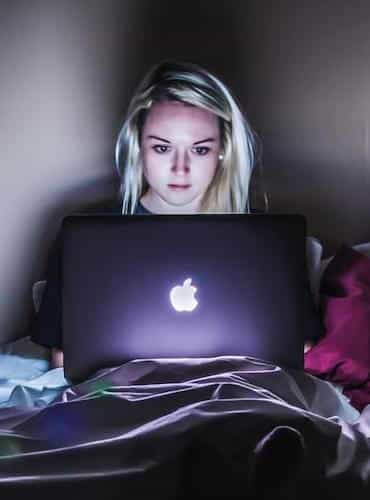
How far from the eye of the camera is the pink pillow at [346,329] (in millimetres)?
1842

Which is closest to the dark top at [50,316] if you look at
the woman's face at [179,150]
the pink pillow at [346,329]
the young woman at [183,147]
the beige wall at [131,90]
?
the young woman at [183,147]

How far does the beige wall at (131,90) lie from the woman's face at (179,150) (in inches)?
4.7

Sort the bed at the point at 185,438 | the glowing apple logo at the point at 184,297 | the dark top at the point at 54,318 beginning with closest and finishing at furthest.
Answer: the bed at the point at 185,438 < the glowing apple logo at the point at 184,297 < the dark top at the point at 54,318

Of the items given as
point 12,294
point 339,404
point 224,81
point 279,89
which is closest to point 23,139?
point 12,294

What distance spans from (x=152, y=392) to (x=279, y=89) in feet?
3.85

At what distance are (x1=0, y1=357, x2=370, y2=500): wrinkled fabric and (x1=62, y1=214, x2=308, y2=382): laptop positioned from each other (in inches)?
2.2

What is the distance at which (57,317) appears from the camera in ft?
6.73

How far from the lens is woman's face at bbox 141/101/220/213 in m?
2.24

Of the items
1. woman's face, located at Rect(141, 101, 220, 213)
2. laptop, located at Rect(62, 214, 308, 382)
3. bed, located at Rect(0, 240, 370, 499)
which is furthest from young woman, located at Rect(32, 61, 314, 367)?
bed, located at Rect(0, 240, 370, 499)

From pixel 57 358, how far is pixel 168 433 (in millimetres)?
808

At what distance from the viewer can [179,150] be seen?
7.36 ft

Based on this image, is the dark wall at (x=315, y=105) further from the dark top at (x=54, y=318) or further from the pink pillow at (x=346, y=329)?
the dark top at (x=54, y=318)

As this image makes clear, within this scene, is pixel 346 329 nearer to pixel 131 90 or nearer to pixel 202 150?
pixel 202 150

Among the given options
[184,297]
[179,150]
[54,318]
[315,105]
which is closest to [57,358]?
[54,318]
